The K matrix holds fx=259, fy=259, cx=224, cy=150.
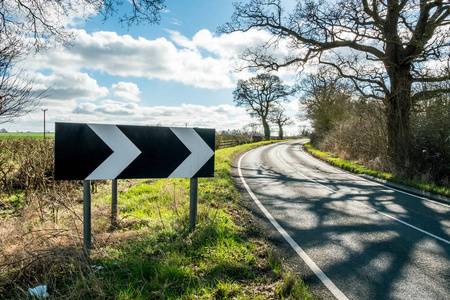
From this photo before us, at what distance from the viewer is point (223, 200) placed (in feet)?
21.1

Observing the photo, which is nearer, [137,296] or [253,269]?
[137,296]

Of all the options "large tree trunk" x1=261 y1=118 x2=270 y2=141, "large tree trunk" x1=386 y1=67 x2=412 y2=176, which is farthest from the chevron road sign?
"large tree trunk" x1=261 y1=118 x2=270 y2=141

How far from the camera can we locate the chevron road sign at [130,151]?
9.43 ft

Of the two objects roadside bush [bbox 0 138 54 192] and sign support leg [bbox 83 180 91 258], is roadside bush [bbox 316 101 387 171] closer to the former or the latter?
sign support leg [bbox 83 180 91 258]

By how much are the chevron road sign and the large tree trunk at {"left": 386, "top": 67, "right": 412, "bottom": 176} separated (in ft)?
34.7

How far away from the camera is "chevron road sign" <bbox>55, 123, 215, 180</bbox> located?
9.43 ft

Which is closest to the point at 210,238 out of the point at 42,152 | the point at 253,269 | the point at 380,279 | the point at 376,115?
the point at 253,269

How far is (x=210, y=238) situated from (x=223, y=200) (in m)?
2.70

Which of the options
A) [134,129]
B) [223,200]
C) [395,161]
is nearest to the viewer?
[134,129]

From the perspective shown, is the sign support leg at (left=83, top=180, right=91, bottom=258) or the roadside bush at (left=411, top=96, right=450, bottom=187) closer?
the sign support leg at (left=83, top=180, right=91, bottom=258)

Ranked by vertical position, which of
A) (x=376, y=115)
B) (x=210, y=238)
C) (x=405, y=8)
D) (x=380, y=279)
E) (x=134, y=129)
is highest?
(x=405, y=8)

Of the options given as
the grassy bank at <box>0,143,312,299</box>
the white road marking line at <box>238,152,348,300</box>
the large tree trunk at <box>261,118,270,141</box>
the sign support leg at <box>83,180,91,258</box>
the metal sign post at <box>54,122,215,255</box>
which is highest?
the large tree trunk at <box>261,118,270,141</box>

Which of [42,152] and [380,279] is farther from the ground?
[42,152]

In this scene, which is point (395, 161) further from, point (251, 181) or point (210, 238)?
point (210, 238)
